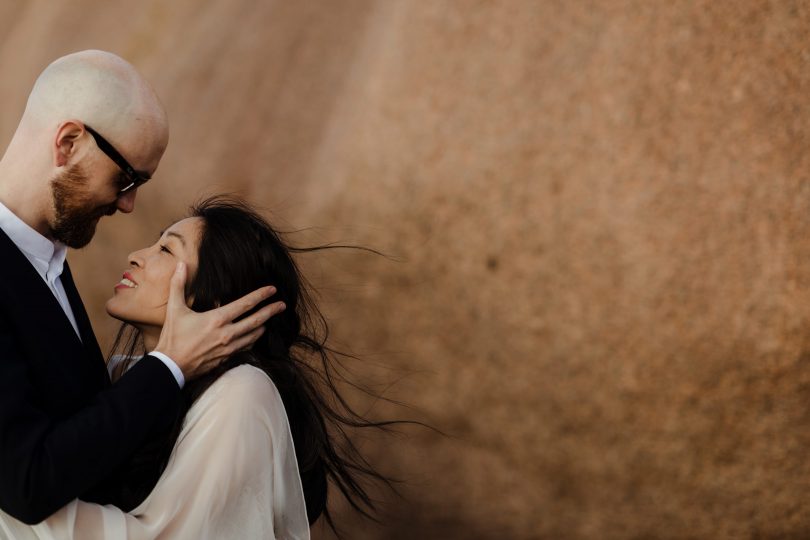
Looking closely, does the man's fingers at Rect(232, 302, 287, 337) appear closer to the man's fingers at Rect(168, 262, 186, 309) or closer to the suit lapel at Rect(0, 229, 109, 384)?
the man's fingers at Rect(168, 262, 186, 309)

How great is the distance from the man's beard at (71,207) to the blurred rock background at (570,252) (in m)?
1.01

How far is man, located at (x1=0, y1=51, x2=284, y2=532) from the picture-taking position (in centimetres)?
145

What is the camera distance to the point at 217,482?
5.19 ft

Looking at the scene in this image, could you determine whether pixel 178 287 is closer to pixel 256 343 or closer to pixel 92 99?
pixel 256 343

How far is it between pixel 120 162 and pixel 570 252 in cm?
115

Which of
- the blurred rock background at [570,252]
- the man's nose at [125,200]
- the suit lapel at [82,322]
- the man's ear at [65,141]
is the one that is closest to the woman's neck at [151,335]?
the suit lapel at [82,322]

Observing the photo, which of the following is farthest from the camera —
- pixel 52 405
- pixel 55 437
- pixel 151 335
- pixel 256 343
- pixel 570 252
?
pixel 570 252

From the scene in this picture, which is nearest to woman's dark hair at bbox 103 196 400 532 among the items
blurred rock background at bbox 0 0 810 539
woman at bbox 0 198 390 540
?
woman at bbox 0 198 390 540

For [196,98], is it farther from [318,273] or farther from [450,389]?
[450,389]

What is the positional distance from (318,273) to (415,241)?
333mm

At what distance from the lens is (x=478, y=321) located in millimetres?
2459

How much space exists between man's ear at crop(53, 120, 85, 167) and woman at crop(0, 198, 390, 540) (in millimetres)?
235

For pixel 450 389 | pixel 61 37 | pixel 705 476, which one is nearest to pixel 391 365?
pixel 450 389

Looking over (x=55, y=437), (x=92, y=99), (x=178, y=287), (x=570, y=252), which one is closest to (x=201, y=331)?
(x=178, y=287)
